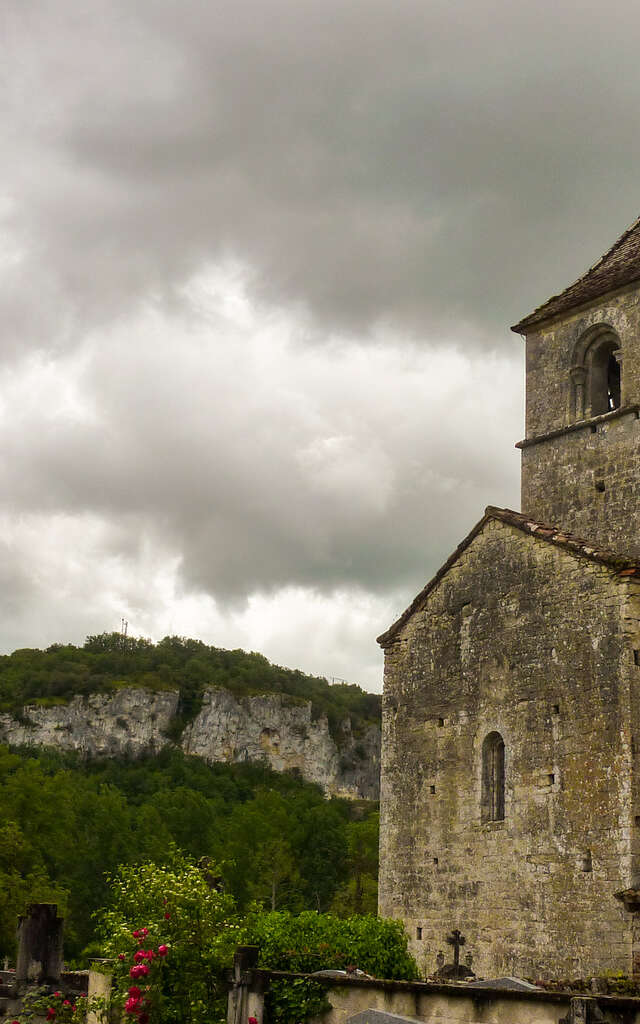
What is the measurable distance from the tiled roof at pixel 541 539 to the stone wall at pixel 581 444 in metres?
0.82

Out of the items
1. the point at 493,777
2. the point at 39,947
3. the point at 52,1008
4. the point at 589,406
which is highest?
the point at 589,406

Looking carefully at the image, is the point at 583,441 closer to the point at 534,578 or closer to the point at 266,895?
the point at 534,578

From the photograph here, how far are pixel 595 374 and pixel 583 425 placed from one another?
1504 mm

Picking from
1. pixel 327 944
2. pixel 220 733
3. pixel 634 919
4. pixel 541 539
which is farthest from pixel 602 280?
pixel 220 733

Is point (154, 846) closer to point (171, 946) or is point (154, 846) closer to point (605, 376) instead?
point (605, 376)

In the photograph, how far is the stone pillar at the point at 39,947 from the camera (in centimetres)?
1609

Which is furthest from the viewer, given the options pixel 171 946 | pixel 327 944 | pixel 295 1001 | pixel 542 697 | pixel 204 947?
pixel 542 697

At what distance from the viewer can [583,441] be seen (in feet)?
70.3

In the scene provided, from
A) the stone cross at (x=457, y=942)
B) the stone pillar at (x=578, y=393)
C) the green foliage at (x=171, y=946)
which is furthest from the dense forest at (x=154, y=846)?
the green foliage at (x=171, y=946)

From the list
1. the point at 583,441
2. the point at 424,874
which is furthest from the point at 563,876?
the point at 583,441

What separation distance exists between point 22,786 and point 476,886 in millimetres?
31754

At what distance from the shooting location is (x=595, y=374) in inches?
881

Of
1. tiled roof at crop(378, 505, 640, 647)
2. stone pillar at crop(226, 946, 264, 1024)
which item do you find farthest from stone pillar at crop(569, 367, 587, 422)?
stone pillar at crop(226, 946, 264, 1024)

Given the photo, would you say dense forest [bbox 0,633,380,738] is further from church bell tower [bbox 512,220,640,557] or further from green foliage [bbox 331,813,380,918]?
church bell tower [bbox 512,220,640,557]
